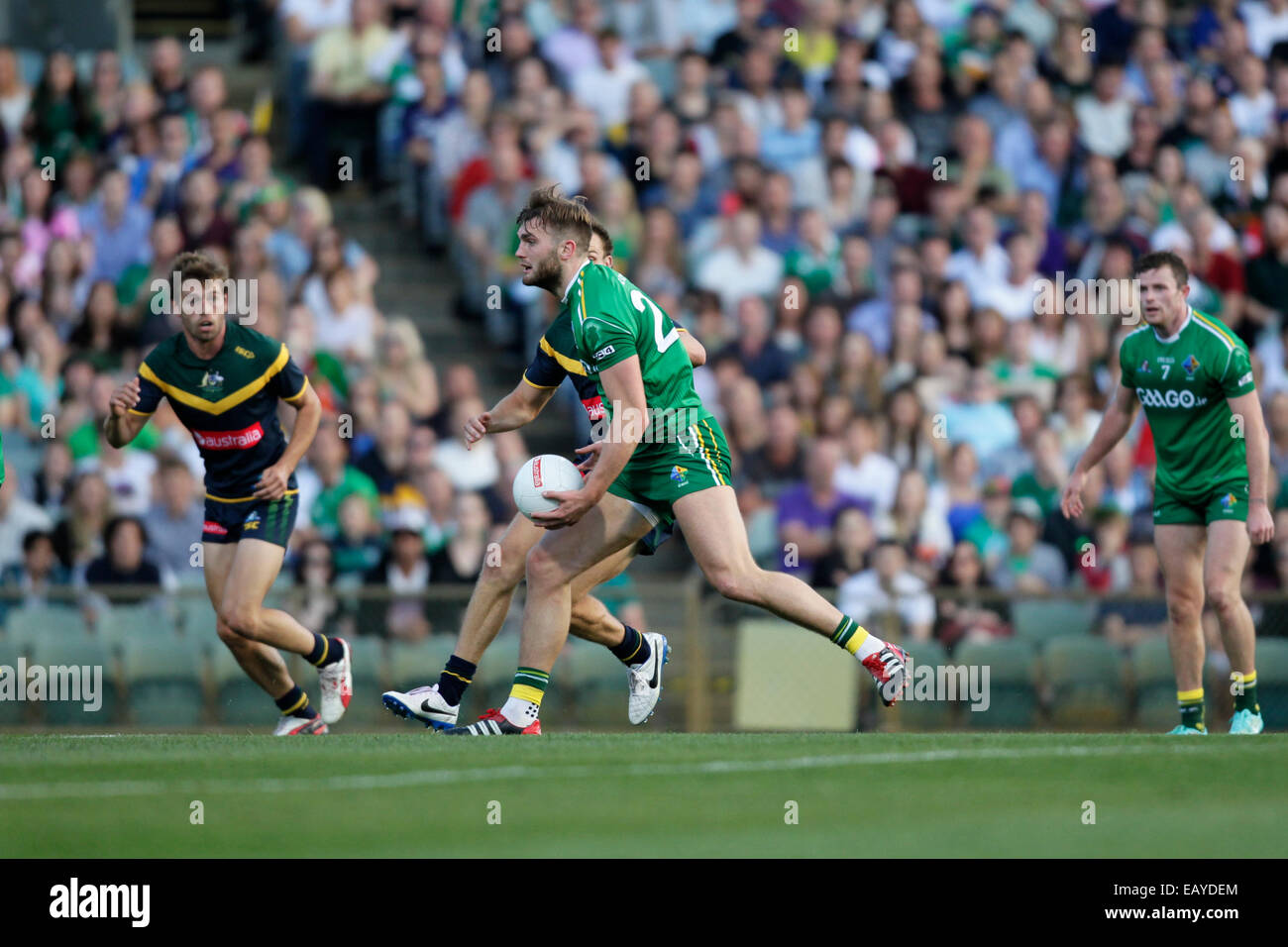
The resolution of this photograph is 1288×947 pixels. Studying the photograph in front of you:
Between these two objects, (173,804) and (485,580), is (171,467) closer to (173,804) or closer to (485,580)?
(485,580)

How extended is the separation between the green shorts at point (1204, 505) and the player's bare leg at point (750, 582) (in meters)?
2.52

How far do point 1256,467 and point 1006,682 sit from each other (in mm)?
4243

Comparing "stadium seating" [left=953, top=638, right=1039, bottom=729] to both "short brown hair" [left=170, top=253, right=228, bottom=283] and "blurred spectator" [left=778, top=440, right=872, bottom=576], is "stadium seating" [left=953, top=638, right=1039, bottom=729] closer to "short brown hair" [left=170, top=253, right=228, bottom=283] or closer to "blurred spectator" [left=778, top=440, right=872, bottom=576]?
"blurred spectator" [left=778, top=440, right=872, bottom=576]

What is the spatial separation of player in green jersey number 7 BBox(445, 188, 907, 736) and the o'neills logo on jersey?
208 cm

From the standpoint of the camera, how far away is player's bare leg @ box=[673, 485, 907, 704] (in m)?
9.42

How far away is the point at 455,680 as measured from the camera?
1017 cm

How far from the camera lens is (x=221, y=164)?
60.1ft

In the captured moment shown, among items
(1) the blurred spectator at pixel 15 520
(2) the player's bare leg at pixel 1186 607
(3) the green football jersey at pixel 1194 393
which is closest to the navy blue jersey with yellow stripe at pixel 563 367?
(3) the green football jersey at pixel 1194 393

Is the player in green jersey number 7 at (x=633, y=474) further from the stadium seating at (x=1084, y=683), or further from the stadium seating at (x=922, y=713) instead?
the stadium seating at (x=1084, y=683)

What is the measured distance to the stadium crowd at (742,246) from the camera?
15859 mm

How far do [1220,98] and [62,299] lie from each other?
36.0ft

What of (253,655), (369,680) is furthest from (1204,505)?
(369,680)

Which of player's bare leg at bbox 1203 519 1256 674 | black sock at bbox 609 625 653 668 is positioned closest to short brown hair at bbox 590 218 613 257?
black sock at bbox 609 625 653 668

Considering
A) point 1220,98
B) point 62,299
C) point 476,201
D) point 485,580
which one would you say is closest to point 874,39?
point 1220,98
